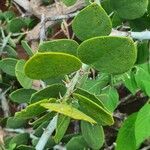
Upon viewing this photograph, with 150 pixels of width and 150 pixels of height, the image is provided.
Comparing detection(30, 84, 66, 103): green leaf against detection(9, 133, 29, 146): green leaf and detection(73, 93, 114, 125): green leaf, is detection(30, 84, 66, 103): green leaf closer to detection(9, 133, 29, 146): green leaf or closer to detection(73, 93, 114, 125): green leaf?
detection(73, 93, 114, 125): green leaf

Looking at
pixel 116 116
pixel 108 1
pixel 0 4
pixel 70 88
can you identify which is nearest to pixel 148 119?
pixel 116 116

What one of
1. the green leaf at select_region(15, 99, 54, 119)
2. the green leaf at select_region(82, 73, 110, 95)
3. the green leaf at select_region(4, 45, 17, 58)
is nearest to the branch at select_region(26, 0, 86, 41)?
the green leaf at select_region(4, 45, 17, 58)

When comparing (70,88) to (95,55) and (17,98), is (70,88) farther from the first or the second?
(17,98)

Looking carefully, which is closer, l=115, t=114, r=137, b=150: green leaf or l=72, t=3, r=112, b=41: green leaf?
l=72, t=3, r=112, b=41: green leaf

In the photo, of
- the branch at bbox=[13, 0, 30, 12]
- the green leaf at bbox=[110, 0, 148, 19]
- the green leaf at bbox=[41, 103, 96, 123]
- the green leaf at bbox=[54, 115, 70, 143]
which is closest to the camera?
the green leaf at bbox=[41, 103, 96, 123]

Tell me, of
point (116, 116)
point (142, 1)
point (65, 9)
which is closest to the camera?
point (142, 1)

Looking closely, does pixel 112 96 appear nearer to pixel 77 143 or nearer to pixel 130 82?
pixel 130 82
